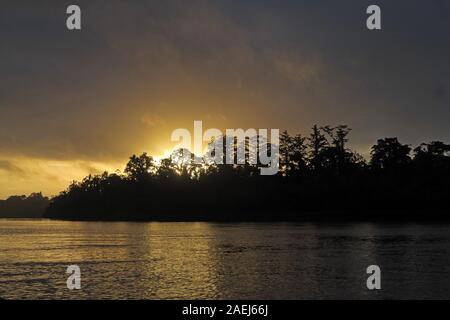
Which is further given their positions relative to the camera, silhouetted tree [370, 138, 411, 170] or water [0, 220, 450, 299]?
silhouetted tree [370, 138, 411, 170]

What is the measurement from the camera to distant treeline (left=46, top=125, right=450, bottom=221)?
156125 mm

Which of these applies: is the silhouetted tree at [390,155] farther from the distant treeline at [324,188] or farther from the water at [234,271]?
the water at [234,271]

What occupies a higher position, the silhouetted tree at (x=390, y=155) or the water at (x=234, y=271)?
the silhouetted tree at (x=390, y=155)

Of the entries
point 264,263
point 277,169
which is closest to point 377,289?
point 264,263

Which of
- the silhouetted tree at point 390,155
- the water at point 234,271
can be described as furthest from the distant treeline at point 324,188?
the water at point 234,271

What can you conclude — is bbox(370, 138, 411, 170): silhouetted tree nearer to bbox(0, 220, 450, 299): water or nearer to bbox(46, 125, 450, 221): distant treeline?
bbox(46, 125, 450, 221): distant treeline

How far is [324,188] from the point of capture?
16025 centimetres

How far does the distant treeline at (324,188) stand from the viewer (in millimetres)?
156125

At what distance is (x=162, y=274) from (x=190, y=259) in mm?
12549

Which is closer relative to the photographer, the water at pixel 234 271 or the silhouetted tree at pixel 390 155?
the water at pixel 234 271

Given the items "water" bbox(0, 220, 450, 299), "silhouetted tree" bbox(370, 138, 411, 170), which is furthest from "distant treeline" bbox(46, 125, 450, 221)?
"water" bbox(0, 220, 450, 299)

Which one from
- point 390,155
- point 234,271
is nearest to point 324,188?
point 390,155

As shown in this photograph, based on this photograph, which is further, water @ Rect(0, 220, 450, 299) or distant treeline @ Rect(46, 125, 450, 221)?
distant treeline @ Rect(46, 125, 450, 221)

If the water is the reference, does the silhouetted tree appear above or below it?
above
